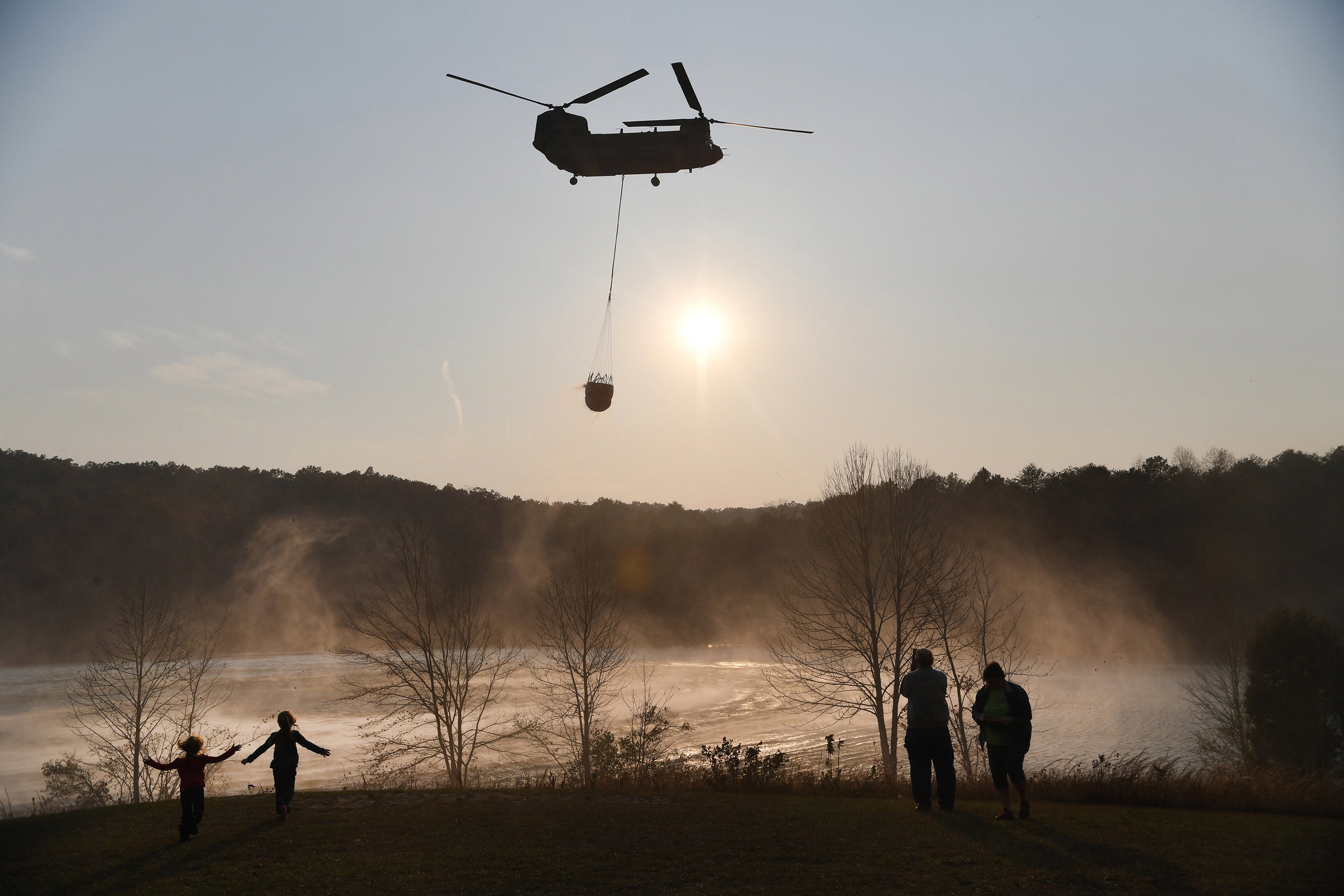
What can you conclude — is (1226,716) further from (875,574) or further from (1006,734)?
(1006,734)

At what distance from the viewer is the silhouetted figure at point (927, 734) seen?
31.9 feet

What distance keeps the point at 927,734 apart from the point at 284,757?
8.21 meters

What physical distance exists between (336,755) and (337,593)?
61.8 metres

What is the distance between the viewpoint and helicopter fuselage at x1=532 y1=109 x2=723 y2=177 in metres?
17.4

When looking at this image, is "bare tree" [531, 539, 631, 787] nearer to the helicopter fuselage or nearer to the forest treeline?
the helicopter fuselage

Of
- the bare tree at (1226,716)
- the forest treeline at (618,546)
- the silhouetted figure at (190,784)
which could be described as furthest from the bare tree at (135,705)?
the forest treeline at (618,546)

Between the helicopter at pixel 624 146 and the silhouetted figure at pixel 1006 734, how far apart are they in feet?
41.3

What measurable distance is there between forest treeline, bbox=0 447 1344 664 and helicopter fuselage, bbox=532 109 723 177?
2009 inches

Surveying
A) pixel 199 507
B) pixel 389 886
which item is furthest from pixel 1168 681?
pixel 199 507

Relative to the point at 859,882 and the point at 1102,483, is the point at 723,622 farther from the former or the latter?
the point at 859,882

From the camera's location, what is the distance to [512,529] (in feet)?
358

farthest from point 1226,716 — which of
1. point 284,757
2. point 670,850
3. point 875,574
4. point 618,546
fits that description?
point 618,546

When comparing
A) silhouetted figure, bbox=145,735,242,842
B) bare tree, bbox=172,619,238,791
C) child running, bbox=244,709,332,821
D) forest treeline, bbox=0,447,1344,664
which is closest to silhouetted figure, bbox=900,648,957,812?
child running, bbox=244,709,332,821

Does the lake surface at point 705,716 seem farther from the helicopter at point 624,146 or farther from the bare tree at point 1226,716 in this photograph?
the helicopter at point 624,146
